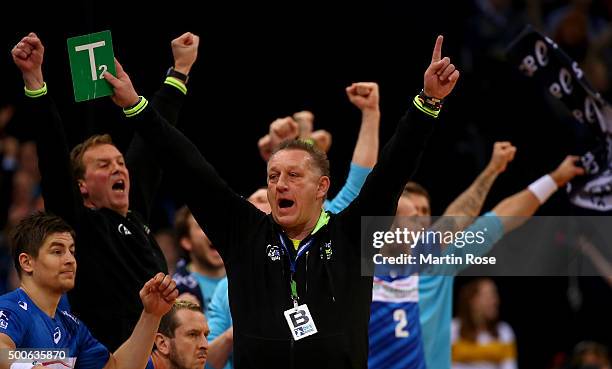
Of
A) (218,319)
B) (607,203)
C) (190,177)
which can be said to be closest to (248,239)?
(190,177)

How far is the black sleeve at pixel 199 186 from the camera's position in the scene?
15.0 ft

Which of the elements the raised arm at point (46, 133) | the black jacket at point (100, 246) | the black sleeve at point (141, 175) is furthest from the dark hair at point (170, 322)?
the raised arm at point (46, 133)

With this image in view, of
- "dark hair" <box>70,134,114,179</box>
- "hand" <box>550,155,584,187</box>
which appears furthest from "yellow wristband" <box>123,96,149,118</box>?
"hand" <box>550,155,584,187</box>

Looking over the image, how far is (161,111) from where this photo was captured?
5422 millimetres

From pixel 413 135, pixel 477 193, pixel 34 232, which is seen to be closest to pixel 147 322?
pixel 34 232

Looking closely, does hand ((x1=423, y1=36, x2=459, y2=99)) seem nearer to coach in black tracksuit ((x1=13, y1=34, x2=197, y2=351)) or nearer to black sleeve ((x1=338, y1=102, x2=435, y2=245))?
black sleeve ((x1=338, y1=102, x2=435, y2=245))

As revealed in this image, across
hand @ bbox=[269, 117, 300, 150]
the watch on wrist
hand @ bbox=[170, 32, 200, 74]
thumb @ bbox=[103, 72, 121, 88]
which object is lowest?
hand @ bbox=[269, 117, 300, 150]

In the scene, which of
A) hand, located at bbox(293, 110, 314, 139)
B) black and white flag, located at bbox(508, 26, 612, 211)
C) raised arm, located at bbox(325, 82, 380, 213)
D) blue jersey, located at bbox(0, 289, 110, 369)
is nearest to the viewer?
blue jersey, located at bbox(0, 289, 110, 369)

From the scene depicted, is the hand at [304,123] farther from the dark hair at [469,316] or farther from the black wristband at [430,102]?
the dark hair at [469,316]

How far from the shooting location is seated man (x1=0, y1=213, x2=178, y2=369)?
14.8 feet

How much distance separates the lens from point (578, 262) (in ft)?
30.1

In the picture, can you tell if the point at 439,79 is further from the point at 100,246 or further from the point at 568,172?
the point at 568,172

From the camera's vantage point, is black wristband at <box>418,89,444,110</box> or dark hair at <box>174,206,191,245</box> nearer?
black wristband at <box>418,89,444,110</box>

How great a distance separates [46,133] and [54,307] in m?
0.81
